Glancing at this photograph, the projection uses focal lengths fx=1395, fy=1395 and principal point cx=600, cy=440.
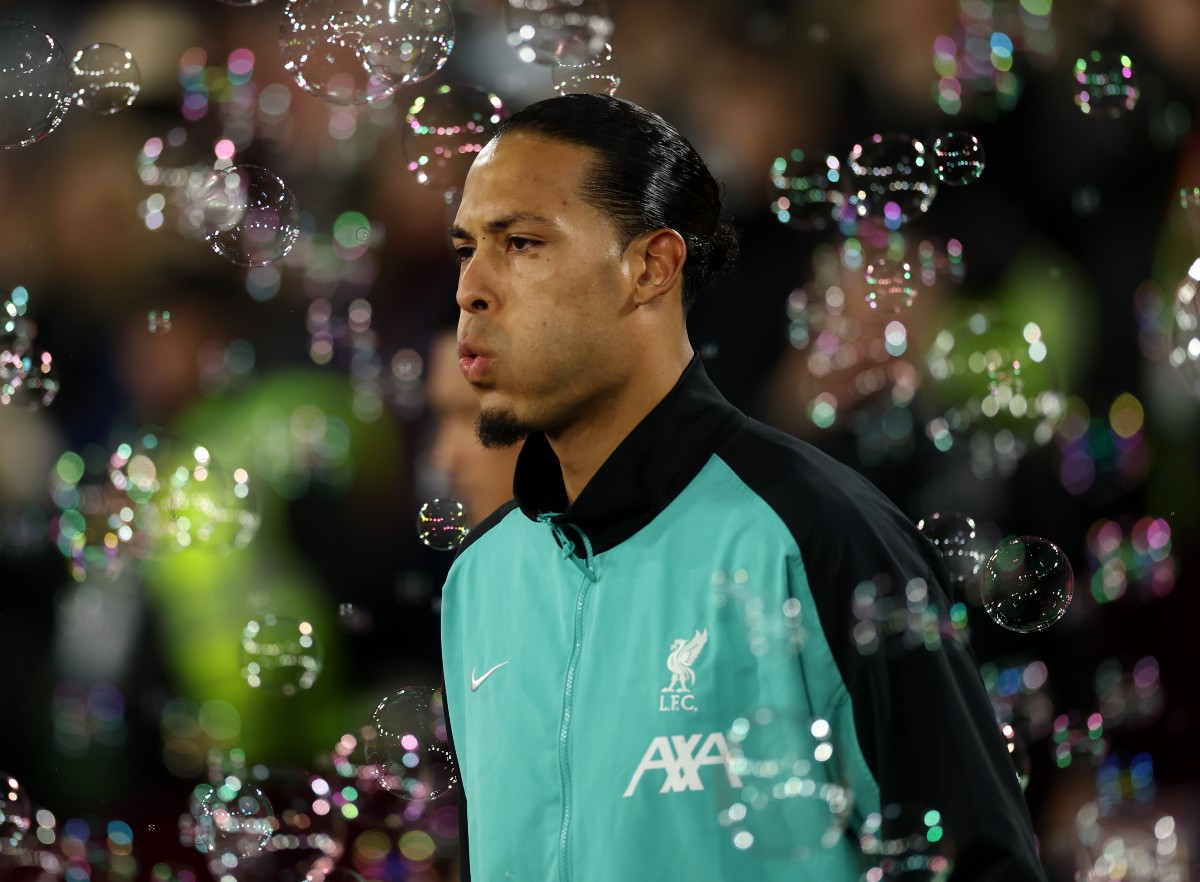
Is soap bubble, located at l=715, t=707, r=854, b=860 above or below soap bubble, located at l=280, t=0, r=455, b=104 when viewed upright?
below

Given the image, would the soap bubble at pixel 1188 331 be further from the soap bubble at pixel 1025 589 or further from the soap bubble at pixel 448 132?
the soap bubble at pixel 448 132

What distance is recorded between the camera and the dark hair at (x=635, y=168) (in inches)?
60.8

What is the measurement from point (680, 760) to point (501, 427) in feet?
1.30

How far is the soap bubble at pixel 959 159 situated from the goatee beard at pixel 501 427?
1.42 m

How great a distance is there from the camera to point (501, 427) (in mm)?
1479

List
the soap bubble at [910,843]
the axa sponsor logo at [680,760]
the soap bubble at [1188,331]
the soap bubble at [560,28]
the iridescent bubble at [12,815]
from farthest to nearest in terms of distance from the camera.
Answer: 1. the soap bubble at [560,28]
2. the iridescent bubble at [12,815]
3. the soap bubble at [1188,331]
4. the axa sponsor logo at [680,760]
5. the soap bubble at [910,843]

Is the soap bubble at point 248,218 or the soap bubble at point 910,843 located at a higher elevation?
the soap bubble at point 248,218

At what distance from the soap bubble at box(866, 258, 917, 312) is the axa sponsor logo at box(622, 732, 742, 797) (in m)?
1.58

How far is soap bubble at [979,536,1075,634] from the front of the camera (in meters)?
2.16

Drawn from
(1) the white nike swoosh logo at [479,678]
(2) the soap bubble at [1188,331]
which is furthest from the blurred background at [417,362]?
(1) the white nike swoosh logo at [479,678]

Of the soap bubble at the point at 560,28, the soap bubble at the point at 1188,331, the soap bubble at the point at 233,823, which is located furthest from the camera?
the soap bubble at the point at 560,28

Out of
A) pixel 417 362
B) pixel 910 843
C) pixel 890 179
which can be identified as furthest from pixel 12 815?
pixel 890 179

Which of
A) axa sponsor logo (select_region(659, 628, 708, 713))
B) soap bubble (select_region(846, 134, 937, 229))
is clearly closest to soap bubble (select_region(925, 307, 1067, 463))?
soap bubble (select_region(846, 134, 937, 229))

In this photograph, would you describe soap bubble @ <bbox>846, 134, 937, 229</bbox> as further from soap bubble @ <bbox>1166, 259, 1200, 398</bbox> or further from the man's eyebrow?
the man's eyebrow
